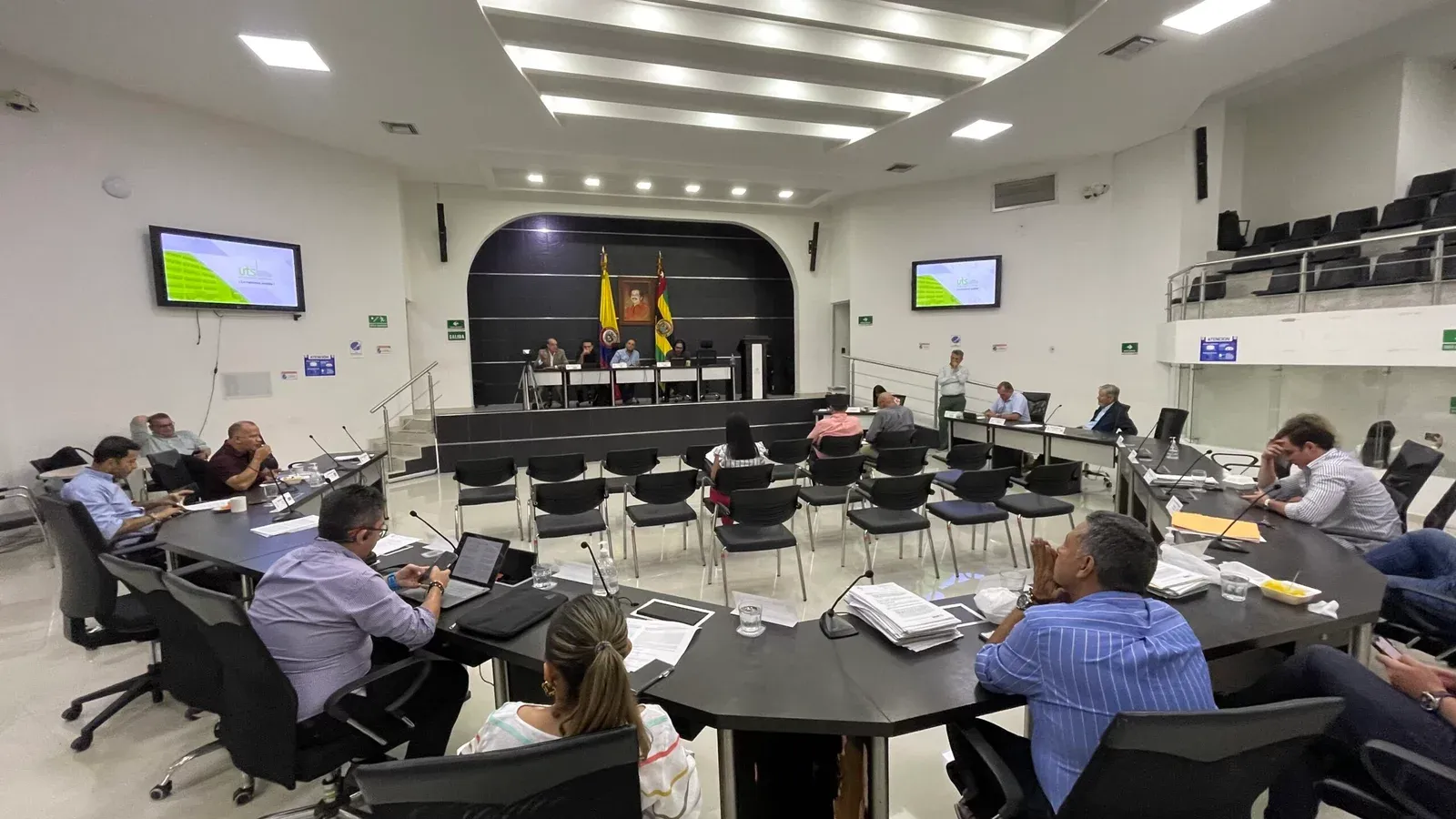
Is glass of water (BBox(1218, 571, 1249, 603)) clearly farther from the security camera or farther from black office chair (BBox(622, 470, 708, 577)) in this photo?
the security camera

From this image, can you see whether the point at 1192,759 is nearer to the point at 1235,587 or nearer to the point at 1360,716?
the point at 1360,716

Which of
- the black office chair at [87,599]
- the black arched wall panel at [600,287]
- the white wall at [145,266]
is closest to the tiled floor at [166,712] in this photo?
the black office chair at [87,599]

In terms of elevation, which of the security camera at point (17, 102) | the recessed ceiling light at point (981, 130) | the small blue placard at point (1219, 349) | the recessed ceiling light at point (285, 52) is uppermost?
the recessed ceiling light at point (981, 130)

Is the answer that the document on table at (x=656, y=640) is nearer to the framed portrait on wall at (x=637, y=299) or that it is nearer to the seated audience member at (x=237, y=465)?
the seated audience member at (x=237, y=465)

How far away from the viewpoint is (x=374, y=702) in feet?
6.73

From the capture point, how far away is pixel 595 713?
134 cm

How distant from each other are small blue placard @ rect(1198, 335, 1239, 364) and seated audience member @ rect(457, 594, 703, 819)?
26.6ft

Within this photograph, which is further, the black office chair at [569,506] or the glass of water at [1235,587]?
the black office chair at [569,506]

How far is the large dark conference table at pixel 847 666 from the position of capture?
169 cm

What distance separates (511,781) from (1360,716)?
2.36 m

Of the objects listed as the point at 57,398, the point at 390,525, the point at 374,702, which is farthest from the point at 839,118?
the point at 57,398

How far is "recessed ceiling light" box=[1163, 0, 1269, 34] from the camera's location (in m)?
5.09

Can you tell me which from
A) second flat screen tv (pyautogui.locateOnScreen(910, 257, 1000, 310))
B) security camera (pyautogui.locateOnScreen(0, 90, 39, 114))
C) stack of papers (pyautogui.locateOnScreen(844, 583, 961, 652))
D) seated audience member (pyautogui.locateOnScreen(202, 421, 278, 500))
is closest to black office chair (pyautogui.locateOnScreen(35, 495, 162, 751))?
seated audience member (pyautogui.locateOnScreen(202, 421, 278, 500))

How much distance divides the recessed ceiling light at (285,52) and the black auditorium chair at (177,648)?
15.7 ft
